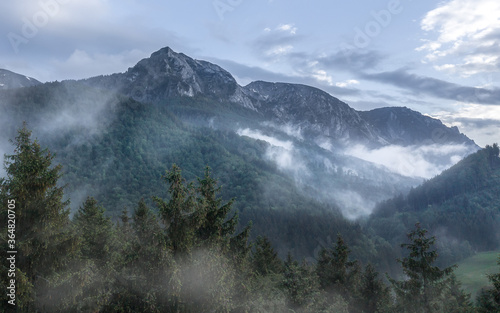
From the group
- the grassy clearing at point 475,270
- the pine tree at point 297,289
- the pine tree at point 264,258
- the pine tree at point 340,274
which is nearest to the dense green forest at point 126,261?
the pine tree at point 297,289

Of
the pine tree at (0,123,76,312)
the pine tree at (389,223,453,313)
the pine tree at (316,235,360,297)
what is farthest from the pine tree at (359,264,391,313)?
the pine tree at (0,123,76,312)

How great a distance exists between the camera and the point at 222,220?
1552 cm

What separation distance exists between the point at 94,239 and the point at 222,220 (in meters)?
20.5

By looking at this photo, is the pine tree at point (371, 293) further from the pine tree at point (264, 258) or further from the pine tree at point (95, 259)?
the pine tree at point (95, 259)

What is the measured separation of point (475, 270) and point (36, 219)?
163663mm

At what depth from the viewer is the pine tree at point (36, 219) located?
37.5 feet

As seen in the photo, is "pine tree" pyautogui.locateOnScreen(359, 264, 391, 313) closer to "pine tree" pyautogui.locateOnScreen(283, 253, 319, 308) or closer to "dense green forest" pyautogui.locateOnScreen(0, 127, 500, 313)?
"pine tree" pyautogui.locateOnScreen(283, 253, 319, 308)

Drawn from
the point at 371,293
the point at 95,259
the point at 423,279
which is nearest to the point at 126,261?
the point at 95,259

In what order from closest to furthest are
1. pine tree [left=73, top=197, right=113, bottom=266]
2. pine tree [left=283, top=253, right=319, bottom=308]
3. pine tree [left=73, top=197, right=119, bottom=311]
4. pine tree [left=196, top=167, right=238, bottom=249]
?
pine tree [left=73, top=197, right=119, bottom=311] → pine tree [left=196, top=167, right=238, bottom=249] → pine tree [left=283, top=253, right=319, bottom=308] → pine tree [left=73, top=197, right=113, bottom=266]

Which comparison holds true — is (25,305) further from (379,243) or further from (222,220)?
(379,243)

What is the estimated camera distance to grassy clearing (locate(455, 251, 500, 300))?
3995 inches

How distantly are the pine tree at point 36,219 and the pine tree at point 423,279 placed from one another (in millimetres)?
23894

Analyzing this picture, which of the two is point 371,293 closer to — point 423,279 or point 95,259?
point 423,279

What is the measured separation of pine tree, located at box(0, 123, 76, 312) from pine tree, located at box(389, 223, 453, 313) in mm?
23894
